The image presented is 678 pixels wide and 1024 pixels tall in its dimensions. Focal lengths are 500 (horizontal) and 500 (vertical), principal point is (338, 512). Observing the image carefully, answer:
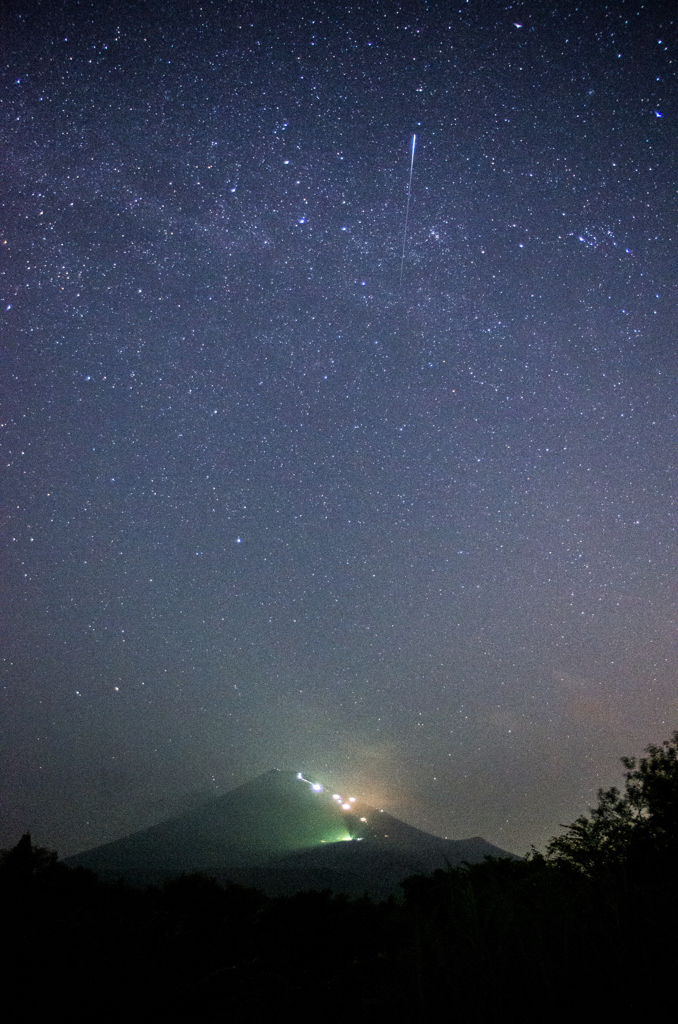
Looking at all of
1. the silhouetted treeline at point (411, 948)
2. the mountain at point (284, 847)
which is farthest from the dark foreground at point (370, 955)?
the mountain at point (284, 847)

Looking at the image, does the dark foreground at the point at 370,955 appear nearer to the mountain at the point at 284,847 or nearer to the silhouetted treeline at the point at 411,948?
the silhouetted treeline at the point at 411,948

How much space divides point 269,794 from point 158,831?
35.1 m

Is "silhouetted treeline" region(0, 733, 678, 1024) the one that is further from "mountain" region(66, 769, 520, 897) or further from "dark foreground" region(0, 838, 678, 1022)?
"mountain" region(66, 769, 520, 897)

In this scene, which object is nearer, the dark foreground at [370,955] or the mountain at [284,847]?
the dark foreground at [370,955]

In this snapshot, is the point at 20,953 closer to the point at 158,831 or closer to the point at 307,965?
the point at 307,965

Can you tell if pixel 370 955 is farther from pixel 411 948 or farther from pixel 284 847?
pixel 284 847

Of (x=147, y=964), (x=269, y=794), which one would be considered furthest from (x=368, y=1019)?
(x=269, y=794)

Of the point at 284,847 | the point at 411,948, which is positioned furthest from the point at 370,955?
the point at 284,847

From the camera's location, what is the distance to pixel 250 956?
9.73m

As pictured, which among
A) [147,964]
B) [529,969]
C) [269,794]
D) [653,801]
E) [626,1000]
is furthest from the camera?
[269,794]

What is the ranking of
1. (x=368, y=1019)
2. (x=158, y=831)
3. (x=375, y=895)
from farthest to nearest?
(x=158, y=831), (x=375, y=895), (x=368, y=1019)

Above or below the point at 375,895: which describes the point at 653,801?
above

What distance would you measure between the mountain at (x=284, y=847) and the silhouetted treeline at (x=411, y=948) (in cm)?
3119

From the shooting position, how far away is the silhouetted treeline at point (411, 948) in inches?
Result: 90.8
